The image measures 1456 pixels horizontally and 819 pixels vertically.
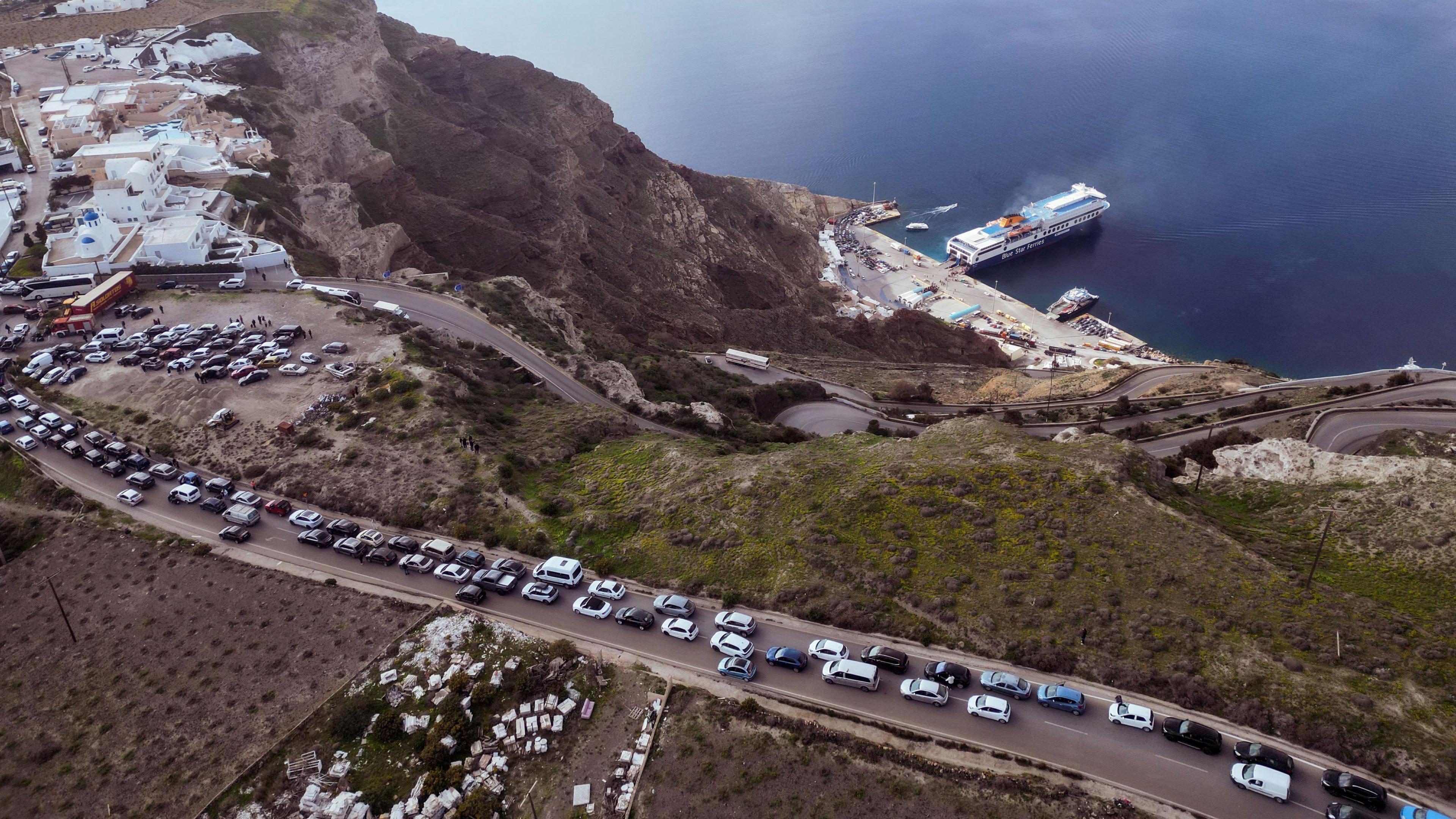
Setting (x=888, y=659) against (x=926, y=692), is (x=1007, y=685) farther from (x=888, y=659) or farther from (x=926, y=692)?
(x=888, y=659)

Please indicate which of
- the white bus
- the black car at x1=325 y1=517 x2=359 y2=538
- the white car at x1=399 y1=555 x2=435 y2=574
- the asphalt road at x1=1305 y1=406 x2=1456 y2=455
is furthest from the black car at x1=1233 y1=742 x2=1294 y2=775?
the white bus

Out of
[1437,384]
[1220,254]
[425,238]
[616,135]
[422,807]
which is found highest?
[1220,254]

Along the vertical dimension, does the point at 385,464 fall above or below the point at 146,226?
below

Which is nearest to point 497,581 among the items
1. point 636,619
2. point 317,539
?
point 636,619

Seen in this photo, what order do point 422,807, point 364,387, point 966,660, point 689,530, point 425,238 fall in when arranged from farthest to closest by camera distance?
point 425,238
point 364,387
point 689,530
point 966,660
point 422,807

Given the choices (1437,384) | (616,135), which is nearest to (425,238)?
(616,135)

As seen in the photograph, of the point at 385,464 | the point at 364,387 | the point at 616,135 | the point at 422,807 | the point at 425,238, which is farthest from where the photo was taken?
the point at 616,135

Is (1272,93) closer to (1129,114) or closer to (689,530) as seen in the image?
(1129,114)

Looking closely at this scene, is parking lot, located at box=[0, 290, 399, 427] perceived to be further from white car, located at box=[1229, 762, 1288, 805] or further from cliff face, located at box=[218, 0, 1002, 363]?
white car, located at box=[1229, 762, 1288, 805]
